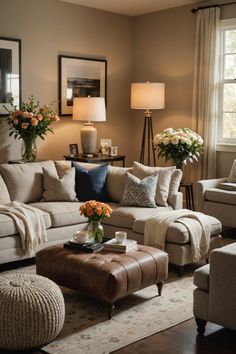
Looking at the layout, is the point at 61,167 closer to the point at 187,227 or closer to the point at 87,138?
the point at 87,138

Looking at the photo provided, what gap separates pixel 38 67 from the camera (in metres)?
6.89

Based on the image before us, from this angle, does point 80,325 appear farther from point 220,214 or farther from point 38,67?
point 38,67

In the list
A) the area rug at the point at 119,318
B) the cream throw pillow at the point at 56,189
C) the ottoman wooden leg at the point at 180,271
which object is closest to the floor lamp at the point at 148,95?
the cream throw pillow at the point at 56,189

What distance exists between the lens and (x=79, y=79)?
7.41 meters

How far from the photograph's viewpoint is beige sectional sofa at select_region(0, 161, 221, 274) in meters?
4.64

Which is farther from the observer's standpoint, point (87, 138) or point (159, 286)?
point (87, 138)

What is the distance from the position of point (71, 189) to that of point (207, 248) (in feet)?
5.36

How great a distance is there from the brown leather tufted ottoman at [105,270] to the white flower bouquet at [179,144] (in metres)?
2.45

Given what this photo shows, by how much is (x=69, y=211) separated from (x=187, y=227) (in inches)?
48.4

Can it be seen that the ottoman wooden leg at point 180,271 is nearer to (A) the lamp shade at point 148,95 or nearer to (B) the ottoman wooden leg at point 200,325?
(B) the ottoman wooden leg at point 200,325

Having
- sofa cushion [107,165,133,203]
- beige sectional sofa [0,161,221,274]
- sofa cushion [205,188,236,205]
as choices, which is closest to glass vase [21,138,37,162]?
beige sectional sofa [0,161,221,274]

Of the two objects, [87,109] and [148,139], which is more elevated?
[87,109]

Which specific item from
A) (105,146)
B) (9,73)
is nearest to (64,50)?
(9,73)

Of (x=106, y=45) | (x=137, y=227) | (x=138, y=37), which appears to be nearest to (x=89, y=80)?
(x=106, y=45)
